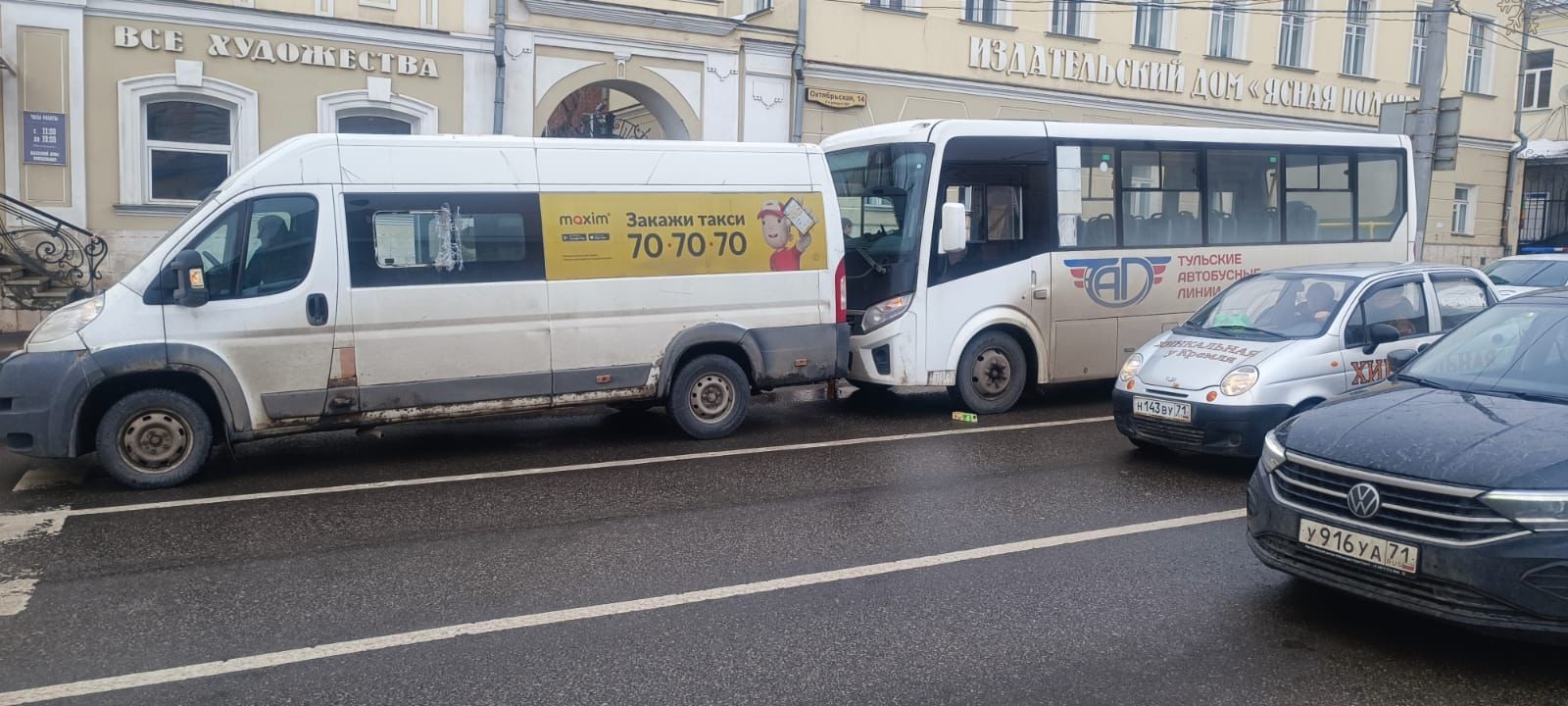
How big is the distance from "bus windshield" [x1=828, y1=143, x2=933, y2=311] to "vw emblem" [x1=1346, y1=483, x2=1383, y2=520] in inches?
238

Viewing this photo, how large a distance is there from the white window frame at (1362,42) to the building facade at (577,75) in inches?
2.5

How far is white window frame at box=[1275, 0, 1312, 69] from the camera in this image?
1001 inches

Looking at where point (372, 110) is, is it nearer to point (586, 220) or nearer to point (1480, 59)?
point (586, 220)

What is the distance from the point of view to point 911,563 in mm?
6000

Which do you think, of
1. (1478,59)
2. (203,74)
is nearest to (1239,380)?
(203,74)

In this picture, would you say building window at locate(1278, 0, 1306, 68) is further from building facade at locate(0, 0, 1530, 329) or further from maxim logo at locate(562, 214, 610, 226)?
maxim logo at locate(562, 214, 610, 226)

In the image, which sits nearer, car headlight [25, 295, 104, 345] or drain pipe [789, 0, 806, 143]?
car headlight [25, 295, 104, 345]

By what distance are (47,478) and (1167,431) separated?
787 centimetres

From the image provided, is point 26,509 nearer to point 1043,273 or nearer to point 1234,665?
point 1234,665

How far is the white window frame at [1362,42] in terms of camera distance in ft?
87.2

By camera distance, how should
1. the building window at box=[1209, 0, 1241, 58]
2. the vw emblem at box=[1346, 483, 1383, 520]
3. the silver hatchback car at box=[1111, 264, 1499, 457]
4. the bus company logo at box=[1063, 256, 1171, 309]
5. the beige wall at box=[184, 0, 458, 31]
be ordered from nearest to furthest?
the vw emblem at box=[1346, 483, 1383, 520] → the silver hatchback car at box=[1111, 264, 1499, 457] → the bus company logo at box=[1063, 256, 1171, 309] → the beige wall at box=[184, 0, 458, 31] → the building window at box=[1209, 0, 1241, 58]

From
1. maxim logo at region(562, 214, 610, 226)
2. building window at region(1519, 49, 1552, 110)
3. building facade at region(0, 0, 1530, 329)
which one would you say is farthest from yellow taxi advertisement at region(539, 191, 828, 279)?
building window at region(1519, 49, 1552, 110)

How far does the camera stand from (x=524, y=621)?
16.7 feet

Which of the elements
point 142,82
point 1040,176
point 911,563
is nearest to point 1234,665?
point 911,563
